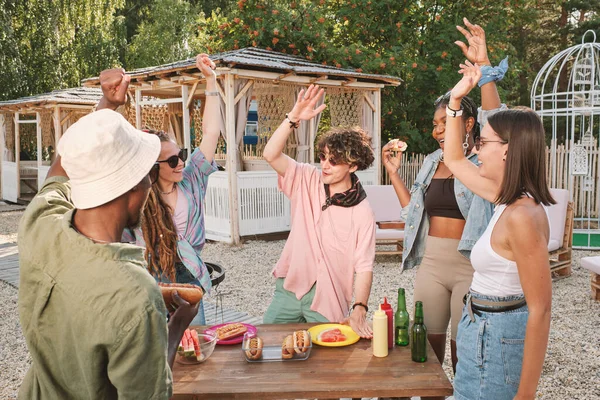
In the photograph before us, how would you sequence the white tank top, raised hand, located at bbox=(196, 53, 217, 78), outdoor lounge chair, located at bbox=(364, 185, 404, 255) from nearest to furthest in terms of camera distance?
the white tank top, raised hand, located at bbox=(196, 53, 217, 78), outdoor lounge chair, located at bbox=(364, 185, 404, 255)

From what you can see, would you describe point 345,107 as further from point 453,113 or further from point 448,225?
point 453,113

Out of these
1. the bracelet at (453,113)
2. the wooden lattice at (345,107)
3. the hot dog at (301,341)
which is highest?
the wooden lattice at (345,107)

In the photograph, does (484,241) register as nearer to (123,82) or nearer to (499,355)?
(499,355)

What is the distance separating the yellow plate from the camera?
8.50 ft

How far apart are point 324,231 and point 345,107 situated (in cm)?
994

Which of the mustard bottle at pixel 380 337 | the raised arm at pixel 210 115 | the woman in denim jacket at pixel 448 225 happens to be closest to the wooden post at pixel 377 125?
the woman in denim jacket at pixel 448 225

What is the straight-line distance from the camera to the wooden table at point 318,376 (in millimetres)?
2152

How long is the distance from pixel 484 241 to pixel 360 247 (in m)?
0.86

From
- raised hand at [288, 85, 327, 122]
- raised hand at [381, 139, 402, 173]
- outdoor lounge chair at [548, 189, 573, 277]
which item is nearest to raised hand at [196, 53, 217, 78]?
raised hand at [288, 85, 327, 122]

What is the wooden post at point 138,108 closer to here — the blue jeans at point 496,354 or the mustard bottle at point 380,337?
the mustard bottle at point 380,337

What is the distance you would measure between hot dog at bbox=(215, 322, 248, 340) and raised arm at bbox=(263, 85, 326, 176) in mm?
903

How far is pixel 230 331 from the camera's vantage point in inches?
108

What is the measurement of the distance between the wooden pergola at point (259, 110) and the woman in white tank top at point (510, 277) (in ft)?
25.6

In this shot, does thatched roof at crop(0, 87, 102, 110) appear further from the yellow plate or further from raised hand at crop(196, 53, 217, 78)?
the yellow plate
